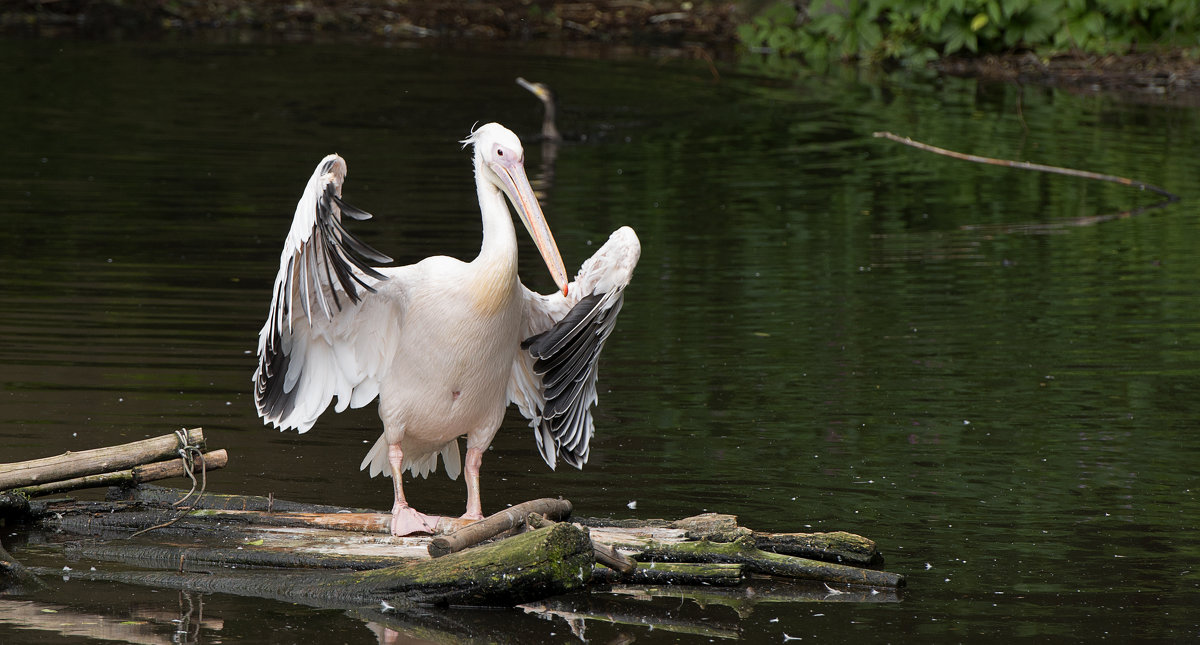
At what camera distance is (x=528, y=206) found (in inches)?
194

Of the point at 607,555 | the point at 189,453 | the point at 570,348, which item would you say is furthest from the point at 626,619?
the point at 189,453

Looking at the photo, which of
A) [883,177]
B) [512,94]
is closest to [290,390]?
[883,177]

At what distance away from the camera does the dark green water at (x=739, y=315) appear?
4895 millimetres

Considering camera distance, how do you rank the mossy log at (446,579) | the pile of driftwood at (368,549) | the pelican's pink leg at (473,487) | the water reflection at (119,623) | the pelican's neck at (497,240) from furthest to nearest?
the pelican's pink leg at (473,487) < the pelican's neck at (497,240) < the pile of driftwood at (368,549) < the mossy log at (446,579) < the water reflection at (119,623)

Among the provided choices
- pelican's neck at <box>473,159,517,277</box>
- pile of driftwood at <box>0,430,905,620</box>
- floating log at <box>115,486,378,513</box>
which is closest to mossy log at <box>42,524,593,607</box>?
pile of driftwood at <box>0,430,905,620</box>

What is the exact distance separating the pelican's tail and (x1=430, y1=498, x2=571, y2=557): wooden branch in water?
84cm

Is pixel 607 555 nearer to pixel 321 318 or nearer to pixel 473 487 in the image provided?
pixel 473 487

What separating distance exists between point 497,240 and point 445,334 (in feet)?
1.24

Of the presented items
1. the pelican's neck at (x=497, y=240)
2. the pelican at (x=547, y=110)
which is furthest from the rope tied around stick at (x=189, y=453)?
the pelican at (x=547, y=110)

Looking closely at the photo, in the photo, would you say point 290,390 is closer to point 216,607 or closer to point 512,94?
point 216,607

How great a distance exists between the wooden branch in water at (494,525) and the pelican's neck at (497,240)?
786 millimetres

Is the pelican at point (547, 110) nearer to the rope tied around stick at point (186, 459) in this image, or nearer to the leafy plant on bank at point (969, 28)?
the leafy plant on bank at point (969, 28)

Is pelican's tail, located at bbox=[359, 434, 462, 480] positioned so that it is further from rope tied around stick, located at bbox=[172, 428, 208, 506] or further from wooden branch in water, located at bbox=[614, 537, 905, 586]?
wooden branch in water, located at bbox=[614, 537, 905, 586]

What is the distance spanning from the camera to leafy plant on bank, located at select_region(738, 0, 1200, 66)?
18625 mm
